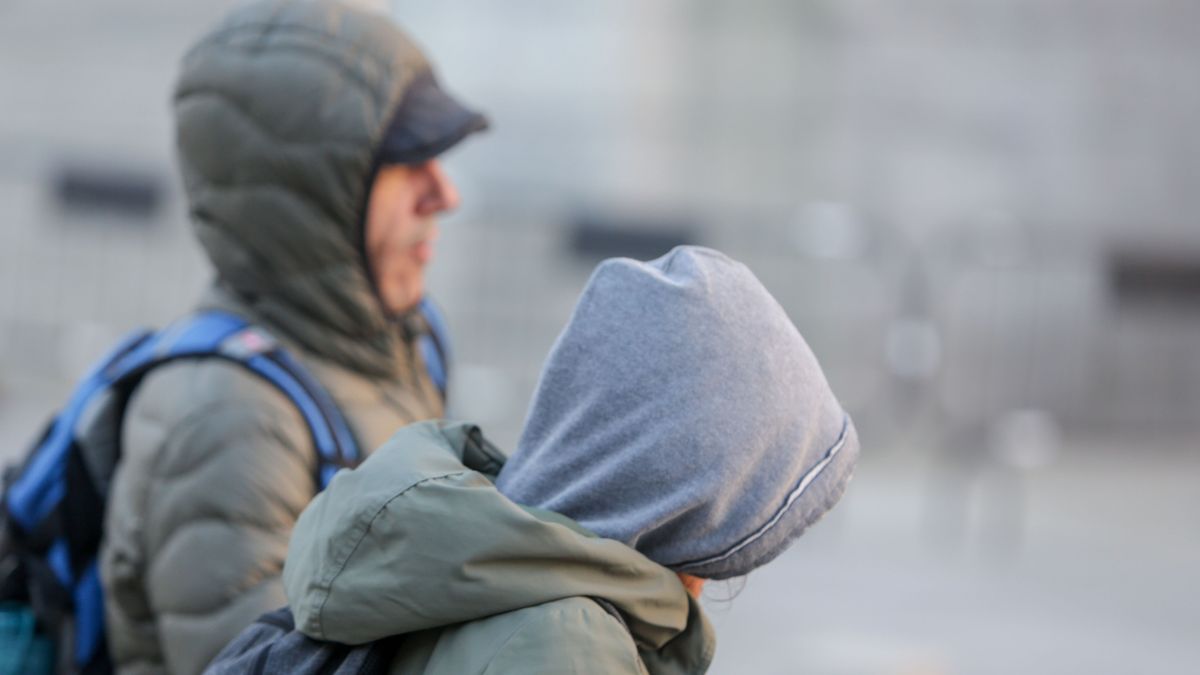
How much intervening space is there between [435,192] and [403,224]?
0.08m

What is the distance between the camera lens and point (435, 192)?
262 cm

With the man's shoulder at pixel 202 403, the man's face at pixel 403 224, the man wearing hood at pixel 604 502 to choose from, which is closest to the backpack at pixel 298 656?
the man wearing hood at pixel 604 502

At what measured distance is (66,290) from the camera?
12.1 metres

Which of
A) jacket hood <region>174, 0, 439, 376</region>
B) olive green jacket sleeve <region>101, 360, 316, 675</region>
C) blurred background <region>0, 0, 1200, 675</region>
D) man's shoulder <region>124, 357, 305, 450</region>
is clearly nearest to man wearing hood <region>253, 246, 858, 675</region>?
olive green jacket sleeve <region>101, 360, 316, 675</region>

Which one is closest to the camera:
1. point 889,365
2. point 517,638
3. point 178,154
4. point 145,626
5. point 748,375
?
point 517,638

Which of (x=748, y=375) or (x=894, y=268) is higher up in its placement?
(x=748, y=375)

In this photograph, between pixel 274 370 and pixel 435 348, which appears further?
pixel 435 348

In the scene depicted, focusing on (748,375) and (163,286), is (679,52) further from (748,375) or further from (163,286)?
(748,375)

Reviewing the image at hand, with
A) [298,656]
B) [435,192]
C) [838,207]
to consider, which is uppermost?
[435,192]

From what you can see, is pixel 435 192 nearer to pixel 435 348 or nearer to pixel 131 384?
pixel 435 348

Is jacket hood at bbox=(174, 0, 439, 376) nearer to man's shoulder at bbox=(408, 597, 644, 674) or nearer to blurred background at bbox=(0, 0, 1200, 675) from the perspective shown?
man's shoulder at bbox=(408, 597, 644, 674)

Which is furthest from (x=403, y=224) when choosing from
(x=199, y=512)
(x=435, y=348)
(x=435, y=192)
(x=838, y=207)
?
(x=838, y=207)

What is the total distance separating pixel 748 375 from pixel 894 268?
36.1 ft

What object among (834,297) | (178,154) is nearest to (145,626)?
(178,154)
